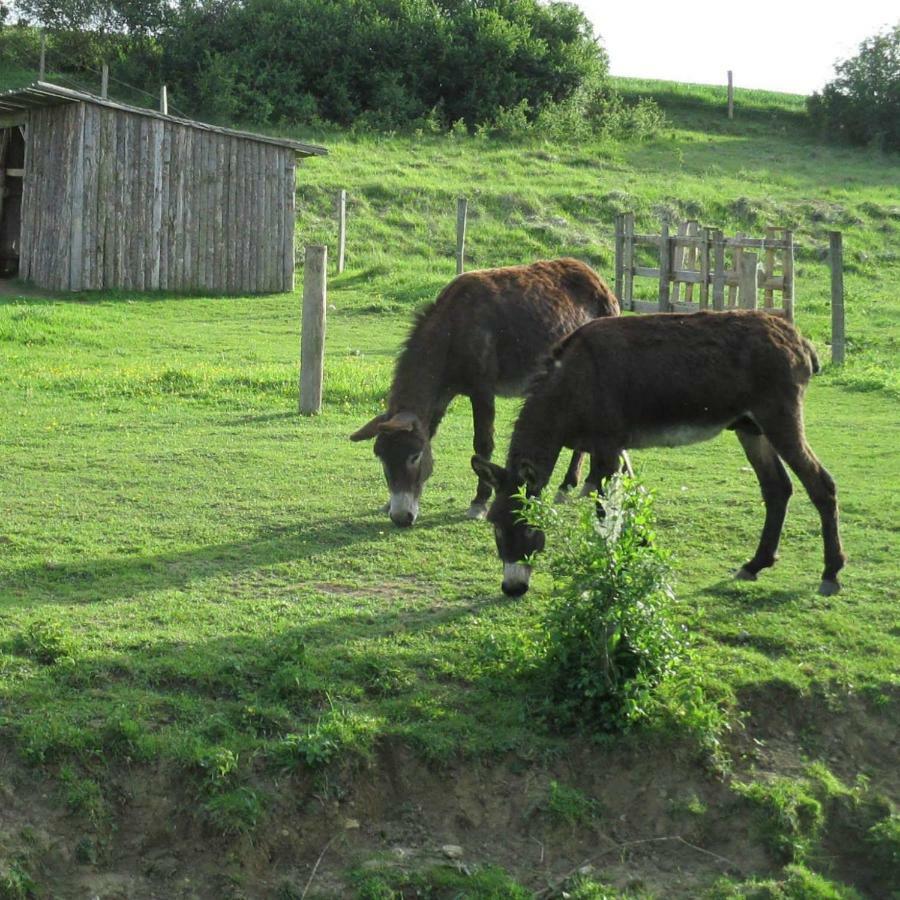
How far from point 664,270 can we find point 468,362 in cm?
1171

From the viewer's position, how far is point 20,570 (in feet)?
26.7

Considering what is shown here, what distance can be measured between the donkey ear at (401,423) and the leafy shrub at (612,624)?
8.97 feet

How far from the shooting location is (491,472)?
801cm

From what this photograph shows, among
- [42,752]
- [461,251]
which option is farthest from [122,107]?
[42,752]

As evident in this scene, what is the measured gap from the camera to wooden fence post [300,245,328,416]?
13367mm

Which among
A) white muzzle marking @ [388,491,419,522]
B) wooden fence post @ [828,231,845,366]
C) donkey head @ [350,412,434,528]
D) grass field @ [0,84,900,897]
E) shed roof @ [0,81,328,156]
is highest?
shed roof @ [0,81,328,156]

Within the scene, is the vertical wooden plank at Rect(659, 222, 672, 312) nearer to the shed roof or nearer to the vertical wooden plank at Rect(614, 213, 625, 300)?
the vertical wooden plank at Rect(614, 213, 625, 300)

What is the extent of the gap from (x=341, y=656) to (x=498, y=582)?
66.0 inches

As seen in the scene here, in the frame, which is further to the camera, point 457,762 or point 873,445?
point 873,445

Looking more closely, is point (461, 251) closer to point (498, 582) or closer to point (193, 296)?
point (193, 296)

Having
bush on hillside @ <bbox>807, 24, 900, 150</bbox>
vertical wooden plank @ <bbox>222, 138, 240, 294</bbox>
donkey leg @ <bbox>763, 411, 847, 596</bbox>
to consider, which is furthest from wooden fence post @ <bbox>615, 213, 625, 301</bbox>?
bush on hillside @ <bbox>807, 24, 900, 150</bbox>

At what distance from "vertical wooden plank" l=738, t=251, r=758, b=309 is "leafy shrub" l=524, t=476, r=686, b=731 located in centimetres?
1275

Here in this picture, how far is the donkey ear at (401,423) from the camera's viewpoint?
30.3 ft

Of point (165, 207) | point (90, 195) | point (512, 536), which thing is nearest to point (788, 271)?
point (165, 207)
